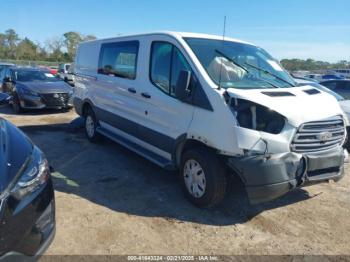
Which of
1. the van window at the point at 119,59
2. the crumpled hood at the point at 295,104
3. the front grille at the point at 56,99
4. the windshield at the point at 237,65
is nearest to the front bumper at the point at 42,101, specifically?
the front grille at the point at 56,99

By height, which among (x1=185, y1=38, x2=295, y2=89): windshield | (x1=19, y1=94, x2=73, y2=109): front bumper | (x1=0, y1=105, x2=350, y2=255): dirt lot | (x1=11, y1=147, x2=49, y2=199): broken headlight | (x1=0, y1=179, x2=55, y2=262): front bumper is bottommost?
(x1=0, y1=105, x2=350, y2=255): dirt lot

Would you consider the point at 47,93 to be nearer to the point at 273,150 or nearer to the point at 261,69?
the point at 261,69

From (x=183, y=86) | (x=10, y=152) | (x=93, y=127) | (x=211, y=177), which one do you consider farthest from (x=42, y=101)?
(x=10, y=152)

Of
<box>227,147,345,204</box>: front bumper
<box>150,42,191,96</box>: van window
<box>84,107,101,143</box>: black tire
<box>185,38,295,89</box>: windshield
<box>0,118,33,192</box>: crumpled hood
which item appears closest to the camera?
<box>0,118,33,192</box>: crumpled hood

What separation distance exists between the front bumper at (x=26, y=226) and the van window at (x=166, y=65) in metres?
2.36

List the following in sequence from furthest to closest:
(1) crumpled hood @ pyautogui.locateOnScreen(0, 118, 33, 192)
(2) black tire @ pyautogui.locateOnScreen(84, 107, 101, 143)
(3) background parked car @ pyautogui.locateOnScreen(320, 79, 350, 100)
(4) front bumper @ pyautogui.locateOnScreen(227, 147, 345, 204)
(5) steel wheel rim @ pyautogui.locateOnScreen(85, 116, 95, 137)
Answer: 1. (3) background parked car @ pyautogui.locateOnScreen(320, 79, 350, 100)
2. (5) steel wheel rim @ pyautogui.locateOnScreen(85, 116, 95, 137)
3. (2) black tire @ pyautogui.locateOnScreen(84, 107, 101, 143)
4. (4) front bumper @ pyautogui.locateOnScreen(227, 147, 345, 204)
5. (1) crumpled hood @ pyautogui.locateOnScreen(0, 118, 33, 192)

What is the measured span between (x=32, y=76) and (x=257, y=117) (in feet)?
35.2

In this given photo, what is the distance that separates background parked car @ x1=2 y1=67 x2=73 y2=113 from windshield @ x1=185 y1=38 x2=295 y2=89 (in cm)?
783

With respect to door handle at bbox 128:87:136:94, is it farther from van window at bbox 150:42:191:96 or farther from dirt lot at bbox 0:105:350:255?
dirt lot at bbox 0:105:350:255

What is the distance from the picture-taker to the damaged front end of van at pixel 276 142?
3.79m

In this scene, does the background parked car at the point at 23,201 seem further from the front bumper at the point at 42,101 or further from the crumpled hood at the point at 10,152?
the front bumper at the point at 42,101

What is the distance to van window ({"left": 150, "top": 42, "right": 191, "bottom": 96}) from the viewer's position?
4695 mm

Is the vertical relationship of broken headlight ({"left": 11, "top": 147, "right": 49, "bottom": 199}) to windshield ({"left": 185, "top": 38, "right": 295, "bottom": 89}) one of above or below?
below

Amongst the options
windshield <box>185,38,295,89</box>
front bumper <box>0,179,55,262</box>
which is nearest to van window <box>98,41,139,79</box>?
windshield <box>185,38,295,89</box>
